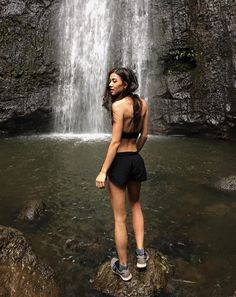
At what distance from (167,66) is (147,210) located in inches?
382

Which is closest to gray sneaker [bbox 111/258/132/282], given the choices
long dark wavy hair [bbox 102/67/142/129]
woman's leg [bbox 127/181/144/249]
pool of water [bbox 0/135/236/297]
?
woman's leg [bbox 127/181/144/249]

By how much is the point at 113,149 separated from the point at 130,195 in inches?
30.0

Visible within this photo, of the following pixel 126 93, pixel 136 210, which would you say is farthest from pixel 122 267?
pixel 126 93

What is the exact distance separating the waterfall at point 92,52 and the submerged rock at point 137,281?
1128 cm

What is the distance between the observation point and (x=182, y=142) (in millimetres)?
13398

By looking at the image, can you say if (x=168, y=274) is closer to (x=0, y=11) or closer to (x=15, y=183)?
(x=15, y=183)

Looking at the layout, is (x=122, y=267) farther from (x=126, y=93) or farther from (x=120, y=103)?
(x=126, y=93)

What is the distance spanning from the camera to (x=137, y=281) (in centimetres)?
425

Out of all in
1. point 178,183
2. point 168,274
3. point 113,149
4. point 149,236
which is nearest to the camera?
point 113,149

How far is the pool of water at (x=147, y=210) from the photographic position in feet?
16.2

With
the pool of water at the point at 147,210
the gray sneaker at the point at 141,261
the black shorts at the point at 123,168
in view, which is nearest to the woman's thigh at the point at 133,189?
the black shorts at the point at 123,168

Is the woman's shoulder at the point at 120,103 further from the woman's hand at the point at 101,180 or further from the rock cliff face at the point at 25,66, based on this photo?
the rock cliff face at the point at 25,66

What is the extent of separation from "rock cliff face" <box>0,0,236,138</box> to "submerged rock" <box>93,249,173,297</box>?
1026 centimetres

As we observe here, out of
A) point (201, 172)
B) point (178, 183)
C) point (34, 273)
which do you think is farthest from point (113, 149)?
point (201, 172)
